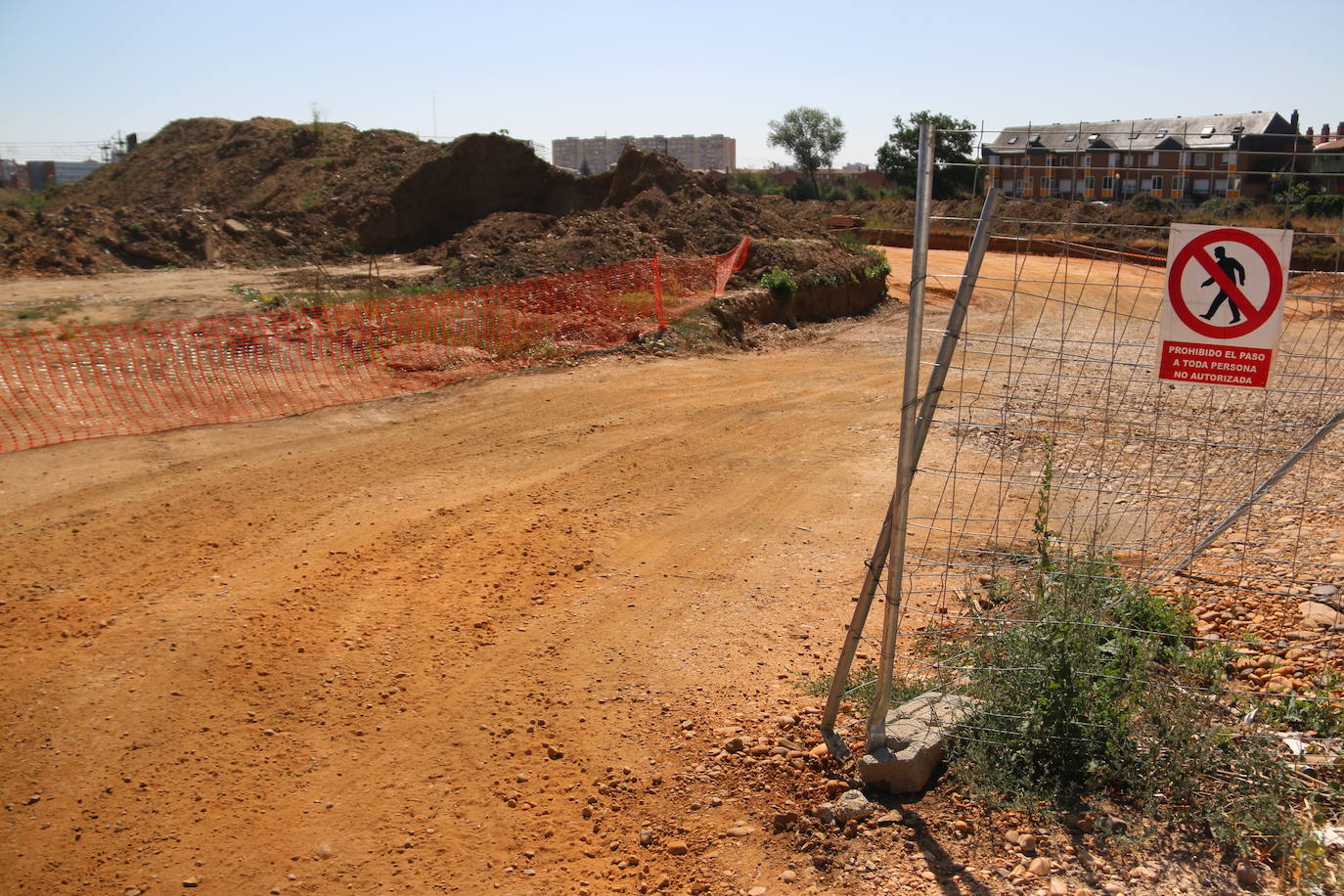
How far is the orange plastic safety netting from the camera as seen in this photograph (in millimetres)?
11641

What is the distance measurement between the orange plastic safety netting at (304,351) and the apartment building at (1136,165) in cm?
996

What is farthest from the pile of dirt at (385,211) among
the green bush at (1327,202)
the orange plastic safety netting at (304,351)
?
the green bush at (1327,202)

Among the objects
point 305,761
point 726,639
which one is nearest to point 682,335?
point 726,639

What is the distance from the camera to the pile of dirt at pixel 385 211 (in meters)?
20.4

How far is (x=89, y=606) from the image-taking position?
6.86 m

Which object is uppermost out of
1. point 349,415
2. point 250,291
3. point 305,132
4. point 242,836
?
point 305,132

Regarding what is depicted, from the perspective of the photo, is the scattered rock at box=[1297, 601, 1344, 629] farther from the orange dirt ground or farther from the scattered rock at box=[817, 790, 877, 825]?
the scattered rock at box=[817, 790, 877, 825]

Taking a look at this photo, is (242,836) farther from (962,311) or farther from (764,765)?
(962,311)

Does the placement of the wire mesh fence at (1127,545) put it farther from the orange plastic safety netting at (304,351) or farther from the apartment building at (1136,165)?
the orange plastic safety netting at (304,351)

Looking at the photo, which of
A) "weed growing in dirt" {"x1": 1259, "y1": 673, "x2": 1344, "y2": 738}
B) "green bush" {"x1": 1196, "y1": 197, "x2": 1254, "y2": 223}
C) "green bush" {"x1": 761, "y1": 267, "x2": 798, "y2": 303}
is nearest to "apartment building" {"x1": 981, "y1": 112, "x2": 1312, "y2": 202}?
"green bush" {"x1": 1196, "y1": 197, "x2": 1254, "y2": 223}

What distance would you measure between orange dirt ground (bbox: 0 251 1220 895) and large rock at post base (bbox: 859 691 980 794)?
16.8 inches

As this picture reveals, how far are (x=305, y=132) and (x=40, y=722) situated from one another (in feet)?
94.2

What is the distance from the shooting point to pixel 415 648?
6.24m

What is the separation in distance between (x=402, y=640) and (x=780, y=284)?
1352 cm
